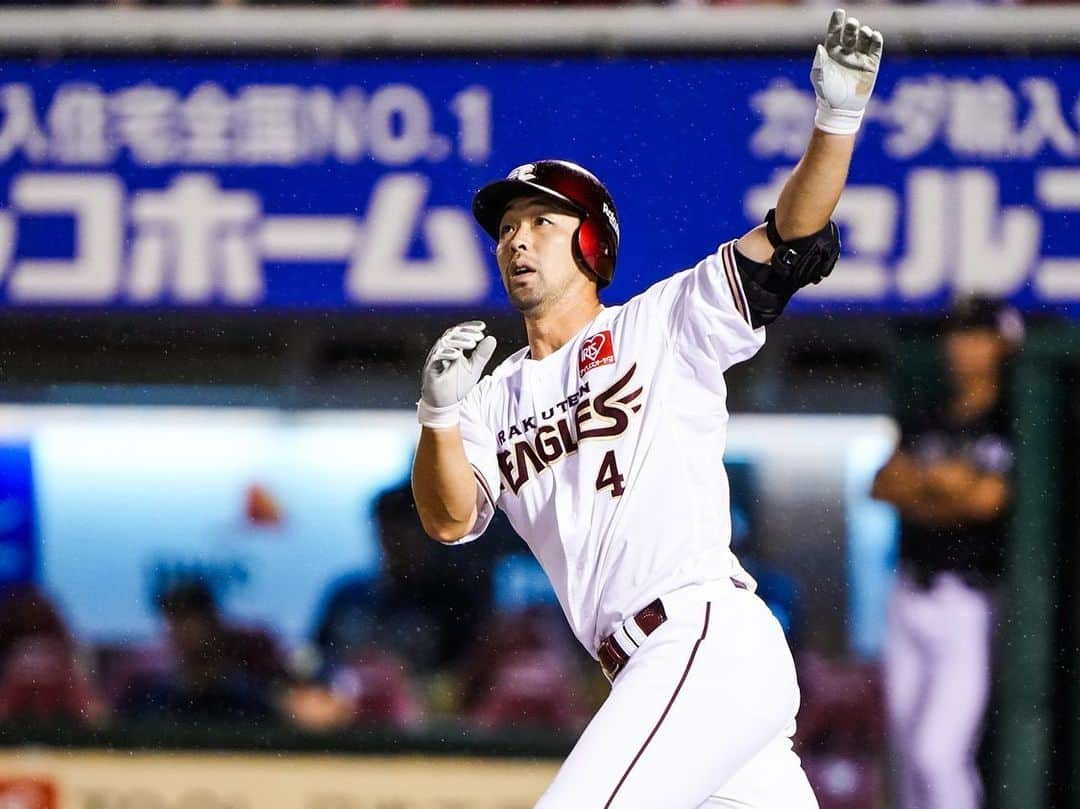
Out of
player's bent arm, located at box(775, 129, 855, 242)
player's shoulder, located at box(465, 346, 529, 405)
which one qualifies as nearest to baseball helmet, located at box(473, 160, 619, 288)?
player's shoulder, located at box(465, 346, 529, 405)

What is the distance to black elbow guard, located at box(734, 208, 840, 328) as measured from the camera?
262 centimetres

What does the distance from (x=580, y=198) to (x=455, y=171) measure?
2.48 metres

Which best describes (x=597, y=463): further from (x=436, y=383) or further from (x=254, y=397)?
(x=254, y=397)

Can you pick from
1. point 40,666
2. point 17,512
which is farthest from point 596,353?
point 17,512

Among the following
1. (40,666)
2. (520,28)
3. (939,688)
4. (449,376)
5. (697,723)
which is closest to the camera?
(697,723)

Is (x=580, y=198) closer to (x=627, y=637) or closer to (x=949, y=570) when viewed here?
(x=627, y=637)

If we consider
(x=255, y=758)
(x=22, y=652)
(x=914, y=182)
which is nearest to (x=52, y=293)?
(x=22, y=652)

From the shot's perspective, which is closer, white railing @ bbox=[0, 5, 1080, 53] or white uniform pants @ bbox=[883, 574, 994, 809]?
white uniform pants @ bbox=[883, 574, 994, 809]

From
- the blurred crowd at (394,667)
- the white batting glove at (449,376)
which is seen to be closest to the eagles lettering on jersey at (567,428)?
the white batting glove at (449,376)

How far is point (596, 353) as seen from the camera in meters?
2.82

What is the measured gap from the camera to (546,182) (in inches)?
116

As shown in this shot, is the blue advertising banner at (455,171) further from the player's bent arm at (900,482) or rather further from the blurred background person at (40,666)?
the blurred background person at (40,666)

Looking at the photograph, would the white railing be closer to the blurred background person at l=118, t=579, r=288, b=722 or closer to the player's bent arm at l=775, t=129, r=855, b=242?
the blurred background person at l=118, t=579, r=288, b=722

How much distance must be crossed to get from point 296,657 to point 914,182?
2417 mm
